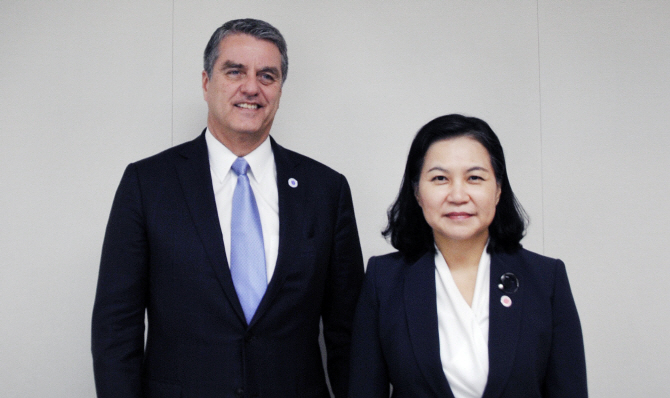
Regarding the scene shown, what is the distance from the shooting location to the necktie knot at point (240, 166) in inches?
78.0

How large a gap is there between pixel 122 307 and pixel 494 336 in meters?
1.11

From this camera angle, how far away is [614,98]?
2.80m

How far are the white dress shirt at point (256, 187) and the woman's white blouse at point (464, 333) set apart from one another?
1.88 feet

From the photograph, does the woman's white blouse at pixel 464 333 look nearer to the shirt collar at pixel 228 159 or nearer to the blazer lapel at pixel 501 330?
the blazer lapel at pixel 501 330

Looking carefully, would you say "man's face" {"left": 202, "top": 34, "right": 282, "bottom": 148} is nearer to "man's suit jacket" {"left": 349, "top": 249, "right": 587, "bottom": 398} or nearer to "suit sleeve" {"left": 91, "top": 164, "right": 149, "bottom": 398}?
"suit sleeve" {"left": 91, "top": 164, "right": 149, "bottom": 398}

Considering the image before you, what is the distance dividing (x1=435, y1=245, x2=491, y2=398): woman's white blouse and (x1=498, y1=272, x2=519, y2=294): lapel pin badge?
0.05m

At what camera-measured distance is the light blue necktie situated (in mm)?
1842

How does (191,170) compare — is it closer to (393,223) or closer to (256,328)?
(256,328)

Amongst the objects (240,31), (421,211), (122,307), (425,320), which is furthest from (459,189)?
(122,307)

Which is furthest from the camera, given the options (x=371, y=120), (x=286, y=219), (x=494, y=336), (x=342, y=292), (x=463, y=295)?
(x=371, y=120)

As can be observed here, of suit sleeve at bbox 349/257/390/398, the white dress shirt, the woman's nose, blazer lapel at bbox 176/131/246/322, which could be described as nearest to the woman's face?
the woman's nose

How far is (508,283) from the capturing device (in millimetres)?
1676

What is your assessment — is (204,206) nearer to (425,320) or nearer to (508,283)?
(425,320)

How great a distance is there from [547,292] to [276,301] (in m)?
0.81
